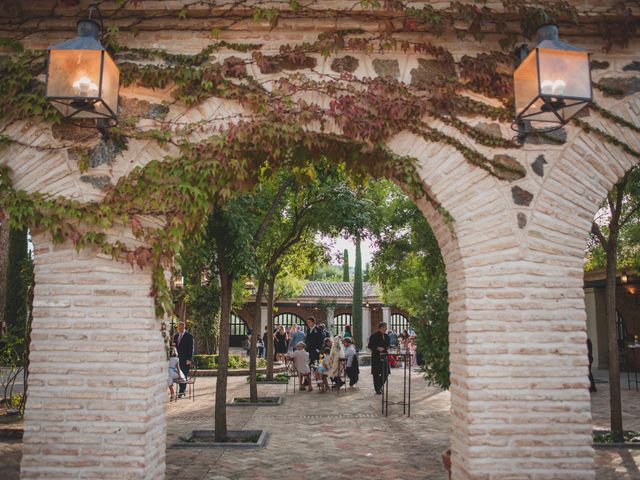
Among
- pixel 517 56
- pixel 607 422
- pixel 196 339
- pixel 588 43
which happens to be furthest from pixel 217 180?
pixel 196 339

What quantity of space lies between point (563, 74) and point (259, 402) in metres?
8.22

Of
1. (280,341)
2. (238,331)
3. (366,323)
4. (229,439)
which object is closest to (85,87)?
(229,439)

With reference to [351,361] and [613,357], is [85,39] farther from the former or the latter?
[351,361]

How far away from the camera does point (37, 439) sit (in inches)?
158

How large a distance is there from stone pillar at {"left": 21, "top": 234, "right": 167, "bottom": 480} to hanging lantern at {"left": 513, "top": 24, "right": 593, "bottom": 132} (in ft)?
10.6

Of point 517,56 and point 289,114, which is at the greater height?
point 517,56

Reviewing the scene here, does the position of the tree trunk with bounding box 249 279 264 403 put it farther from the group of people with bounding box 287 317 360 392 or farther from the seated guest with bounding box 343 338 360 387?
the seated guest with bounding box 343 338 360 387

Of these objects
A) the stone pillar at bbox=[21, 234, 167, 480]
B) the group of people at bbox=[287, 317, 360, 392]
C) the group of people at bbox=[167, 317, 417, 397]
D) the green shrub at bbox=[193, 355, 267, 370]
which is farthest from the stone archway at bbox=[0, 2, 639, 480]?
the green shrub at bbox=[193, 355, 267, 370]

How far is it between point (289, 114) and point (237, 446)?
4.33m

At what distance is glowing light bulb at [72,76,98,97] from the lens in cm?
386

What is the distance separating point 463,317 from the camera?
165 inches

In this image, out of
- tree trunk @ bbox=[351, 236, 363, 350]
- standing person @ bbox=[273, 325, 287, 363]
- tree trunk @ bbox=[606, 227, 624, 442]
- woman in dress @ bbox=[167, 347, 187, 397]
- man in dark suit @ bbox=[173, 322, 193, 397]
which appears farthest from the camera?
tree trunk @ bbox=[351, 236, 363, 350]

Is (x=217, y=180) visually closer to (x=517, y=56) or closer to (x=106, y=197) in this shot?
(x=106, y=197)

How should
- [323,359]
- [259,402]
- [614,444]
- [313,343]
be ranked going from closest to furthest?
[614,444], [259,402], [323,359], [313,343]
